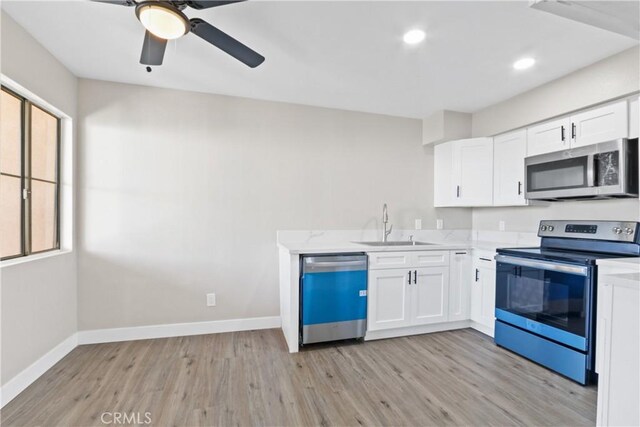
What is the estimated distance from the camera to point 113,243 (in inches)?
115

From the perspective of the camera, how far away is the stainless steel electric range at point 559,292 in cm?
220

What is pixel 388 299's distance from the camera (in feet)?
9.89

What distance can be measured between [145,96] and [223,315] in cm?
230

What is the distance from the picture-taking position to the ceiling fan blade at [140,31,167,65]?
180cm

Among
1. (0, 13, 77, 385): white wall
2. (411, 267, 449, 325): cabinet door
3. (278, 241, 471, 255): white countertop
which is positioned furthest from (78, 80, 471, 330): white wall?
(411, 267, 449, 325): cabinet door

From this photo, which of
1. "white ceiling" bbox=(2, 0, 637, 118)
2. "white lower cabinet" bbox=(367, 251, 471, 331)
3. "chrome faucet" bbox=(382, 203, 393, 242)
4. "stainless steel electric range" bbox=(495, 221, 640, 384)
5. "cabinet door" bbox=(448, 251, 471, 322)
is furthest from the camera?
"chrome faucet" bbox=(382, 203, 393, 242)

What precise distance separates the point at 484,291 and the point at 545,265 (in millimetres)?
780

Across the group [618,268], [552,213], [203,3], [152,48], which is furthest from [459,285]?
[152,48]

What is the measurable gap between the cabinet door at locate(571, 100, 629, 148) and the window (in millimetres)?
4264

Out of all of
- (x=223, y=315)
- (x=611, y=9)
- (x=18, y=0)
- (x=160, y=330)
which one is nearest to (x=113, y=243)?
(x=160, y=330)

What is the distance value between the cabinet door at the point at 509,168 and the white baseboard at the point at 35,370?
427cm

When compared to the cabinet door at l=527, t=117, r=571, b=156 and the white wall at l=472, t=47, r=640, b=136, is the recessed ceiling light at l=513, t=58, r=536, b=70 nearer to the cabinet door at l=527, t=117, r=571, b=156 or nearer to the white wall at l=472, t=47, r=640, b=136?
the white wall at l=472, t=47, r=640, b=136

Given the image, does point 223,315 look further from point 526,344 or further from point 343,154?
point 526,344

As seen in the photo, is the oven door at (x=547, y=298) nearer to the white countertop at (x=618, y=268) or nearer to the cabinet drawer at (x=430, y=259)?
the white countertop at (x=618, y=268)
